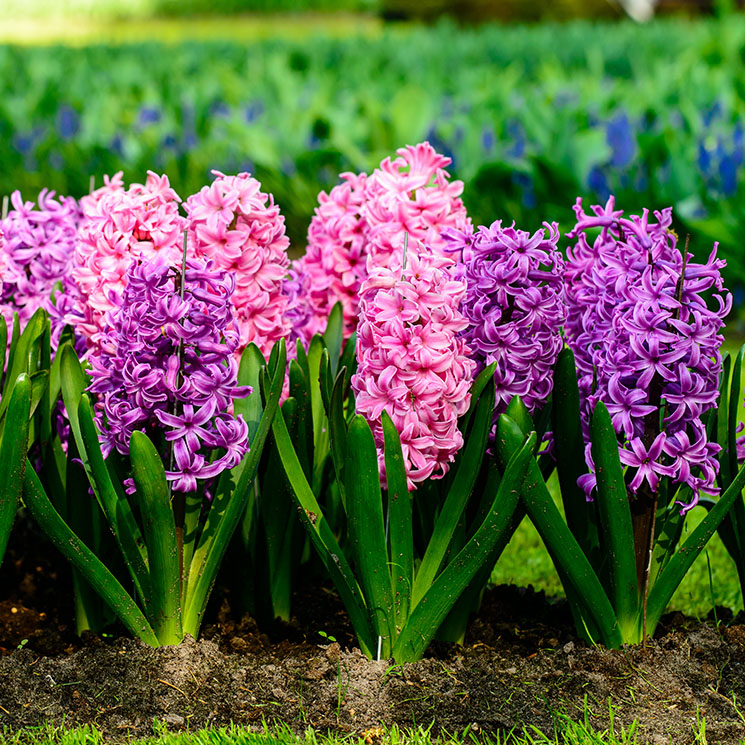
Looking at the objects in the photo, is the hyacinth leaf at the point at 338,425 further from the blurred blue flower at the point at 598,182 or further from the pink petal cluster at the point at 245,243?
the blurred blue flower at the point at 598,182

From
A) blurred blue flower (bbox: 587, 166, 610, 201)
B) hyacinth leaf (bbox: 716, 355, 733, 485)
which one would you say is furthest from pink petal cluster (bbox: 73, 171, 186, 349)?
blurred blue flower (bbox: 587, 166, 610, 201)

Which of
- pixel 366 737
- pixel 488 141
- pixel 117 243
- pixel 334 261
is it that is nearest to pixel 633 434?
pixel 366 737

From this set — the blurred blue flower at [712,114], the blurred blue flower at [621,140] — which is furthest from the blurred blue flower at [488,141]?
the blurred blue flower at [712,114]

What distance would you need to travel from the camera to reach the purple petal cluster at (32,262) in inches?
Result: 100

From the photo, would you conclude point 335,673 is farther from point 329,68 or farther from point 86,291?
point 329,68

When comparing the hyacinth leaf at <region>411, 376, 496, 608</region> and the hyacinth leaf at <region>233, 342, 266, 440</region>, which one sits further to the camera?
the hyacinth leaf at <region>233, 342, 266, 440</region>

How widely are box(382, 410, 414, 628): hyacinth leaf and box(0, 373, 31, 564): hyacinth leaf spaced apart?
67 centimetres

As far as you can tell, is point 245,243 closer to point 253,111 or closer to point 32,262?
point 32,262

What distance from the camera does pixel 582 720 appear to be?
1989mm

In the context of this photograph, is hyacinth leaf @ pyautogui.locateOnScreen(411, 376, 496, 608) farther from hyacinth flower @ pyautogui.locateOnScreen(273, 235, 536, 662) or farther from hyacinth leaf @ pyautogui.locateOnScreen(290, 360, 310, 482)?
hyacinth leaf @ pyautogui.locateOnScreen(290, 360, 310, 482)

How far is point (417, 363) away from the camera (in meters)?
2.00

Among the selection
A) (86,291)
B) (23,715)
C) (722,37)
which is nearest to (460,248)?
(86,291)

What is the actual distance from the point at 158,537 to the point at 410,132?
16.1 feet

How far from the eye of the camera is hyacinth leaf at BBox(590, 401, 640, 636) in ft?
6.52
